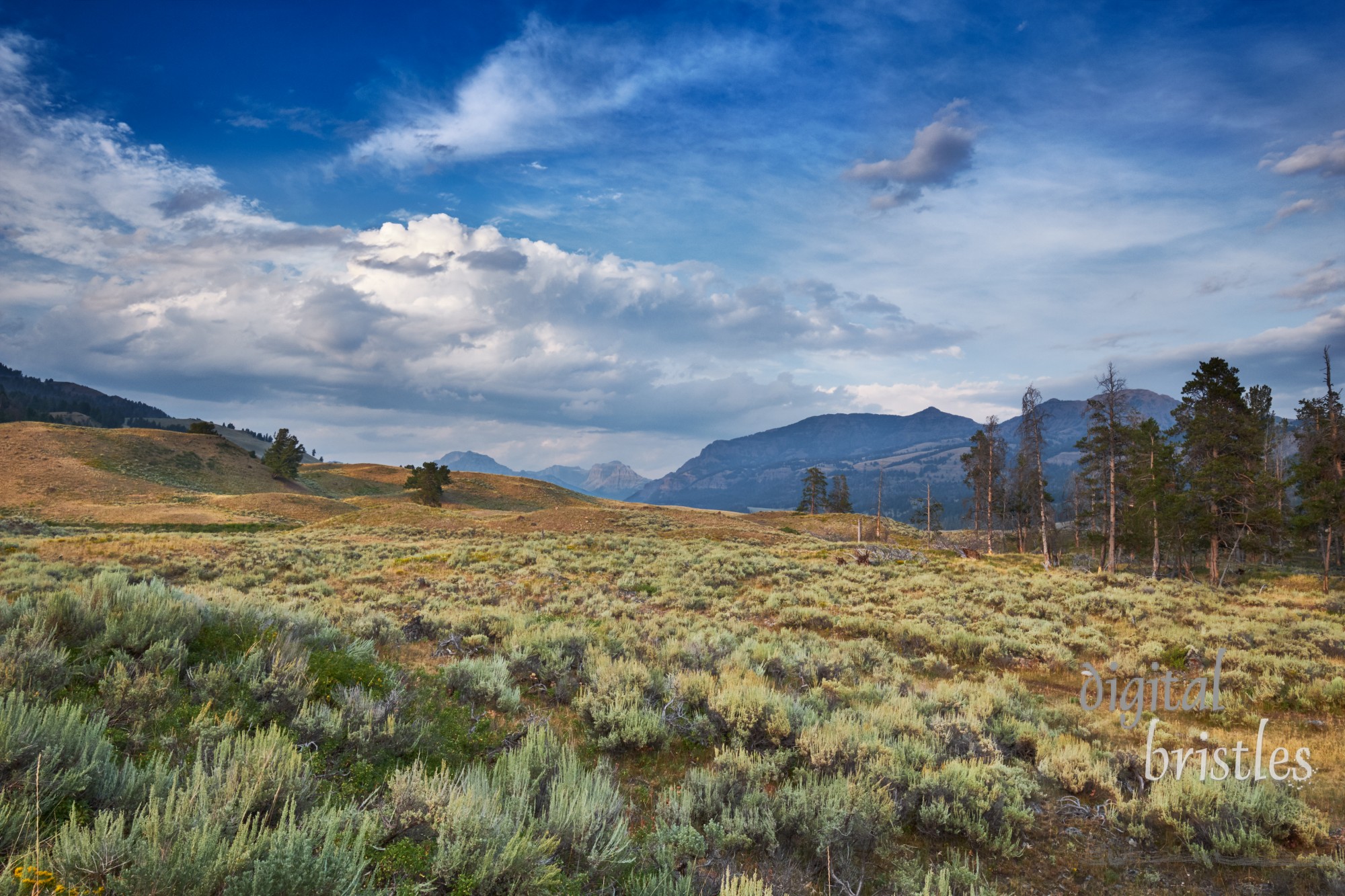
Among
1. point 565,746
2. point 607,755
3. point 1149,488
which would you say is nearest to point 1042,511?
point 1149,488

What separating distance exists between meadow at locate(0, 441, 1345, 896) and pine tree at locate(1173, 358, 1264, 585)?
63.4 ft

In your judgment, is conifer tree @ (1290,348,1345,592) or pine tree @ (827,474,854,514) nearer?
conifer tree @ (1290,348,1345,592)

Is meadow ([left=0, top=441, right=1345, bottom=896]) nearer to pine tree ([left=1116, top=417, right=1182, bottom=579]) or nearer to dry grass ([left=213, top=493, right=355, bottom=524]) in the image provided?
pine tree ([left=1116, top=417, right=1182, bottom=579])

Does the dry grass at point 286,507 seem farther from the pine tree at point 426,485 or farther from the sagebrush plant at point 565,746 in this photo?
the sagebrush plant at point 565,746

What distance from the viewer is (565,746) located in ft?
18.5

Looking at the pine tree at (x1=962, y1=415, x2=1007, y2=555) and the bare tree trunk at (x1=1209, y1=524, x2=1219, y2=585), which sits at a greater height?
the pine tree at (x1=962, y1=415, x2=1007, y2=555)

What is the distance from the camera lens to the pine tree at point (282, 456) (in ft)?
268

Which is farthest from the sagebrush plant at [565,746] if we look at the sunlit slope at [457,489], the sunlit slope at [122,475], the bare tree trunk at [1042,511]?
the sunlit slope at [457,489]

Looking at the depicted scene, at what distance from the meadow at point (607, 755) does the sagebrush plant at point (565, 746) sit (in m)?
0.03

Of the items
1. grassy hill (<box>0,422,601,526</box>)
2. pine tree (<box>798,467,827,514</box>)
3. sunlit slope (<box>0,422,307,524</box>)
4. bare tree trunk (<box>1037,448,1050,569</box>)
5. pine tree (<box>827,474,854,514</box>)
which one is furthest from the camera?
pine tree (<box>827,474,854,514</box>)

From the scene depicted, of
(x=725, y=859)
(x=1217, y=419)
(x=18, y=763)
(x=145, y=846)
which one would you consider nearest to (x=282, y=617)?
(x=18, y=763)

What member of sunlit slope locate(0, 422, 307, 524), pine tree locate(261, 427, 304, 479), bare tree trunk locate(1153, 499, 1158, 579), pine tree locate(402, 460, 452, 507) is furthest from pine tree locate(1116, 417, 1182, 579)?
pine tree locate(261, 427, 304, 479)

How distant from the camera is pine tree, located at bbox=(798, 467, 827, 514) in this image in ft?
308

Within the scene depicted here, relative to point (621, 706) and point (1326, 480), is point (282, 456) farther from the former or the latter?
point (1326, 480)
